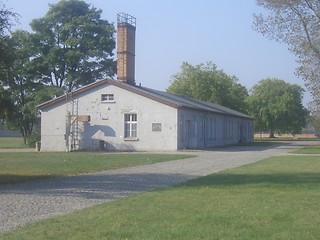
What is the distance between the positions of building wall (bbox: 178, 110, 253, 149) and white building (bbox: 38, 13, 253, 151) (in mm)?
82

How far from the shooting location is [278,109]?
306 feet

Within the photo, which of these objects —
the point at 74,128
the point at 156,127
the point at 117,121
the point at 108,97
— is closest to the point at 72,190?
the point at 156,127

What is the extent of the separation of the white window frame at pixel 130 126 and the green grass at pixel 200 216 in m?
27.1

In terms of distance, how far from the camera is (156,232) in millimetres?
8562

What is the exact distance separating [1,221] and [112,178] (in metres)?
9.07

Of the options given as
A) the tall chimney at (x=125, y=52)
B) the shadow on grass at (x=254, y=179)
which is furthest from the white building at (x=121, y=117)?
the shadow on grass at (x=254, y=179)

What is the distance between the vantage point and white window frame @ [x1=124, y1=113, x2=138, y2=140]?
1674 inches

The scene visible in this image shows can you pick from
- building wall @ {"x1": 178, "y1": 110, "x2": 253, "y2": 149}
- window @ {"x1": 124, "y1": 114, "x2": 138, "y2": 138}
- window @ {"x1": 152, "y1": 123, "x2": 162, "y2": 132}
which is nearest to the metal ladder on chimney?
window @ {"x1": 124, "y1": 114, "x2": 138, "y2": 138}

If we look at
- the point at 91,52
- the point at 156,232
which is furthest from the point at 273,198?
the point at 91,52

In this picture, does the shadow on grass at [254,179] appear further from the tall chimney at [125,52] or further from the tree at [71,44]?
the tree at [71,44]

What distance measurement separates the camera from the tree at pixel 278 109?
306ft

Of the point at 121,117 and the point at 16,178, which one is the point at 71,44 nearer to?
the point at 121,117

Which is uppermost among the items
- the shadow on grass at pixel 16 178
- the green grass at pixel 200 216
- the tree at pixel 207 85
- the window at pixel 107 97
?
the tree at pixel 207 85

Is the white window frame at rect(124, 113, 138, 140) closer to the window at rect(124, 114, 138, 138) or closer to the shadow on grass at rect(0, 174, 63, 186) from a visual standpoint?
the window at rect(124, 114, 138, 138)
